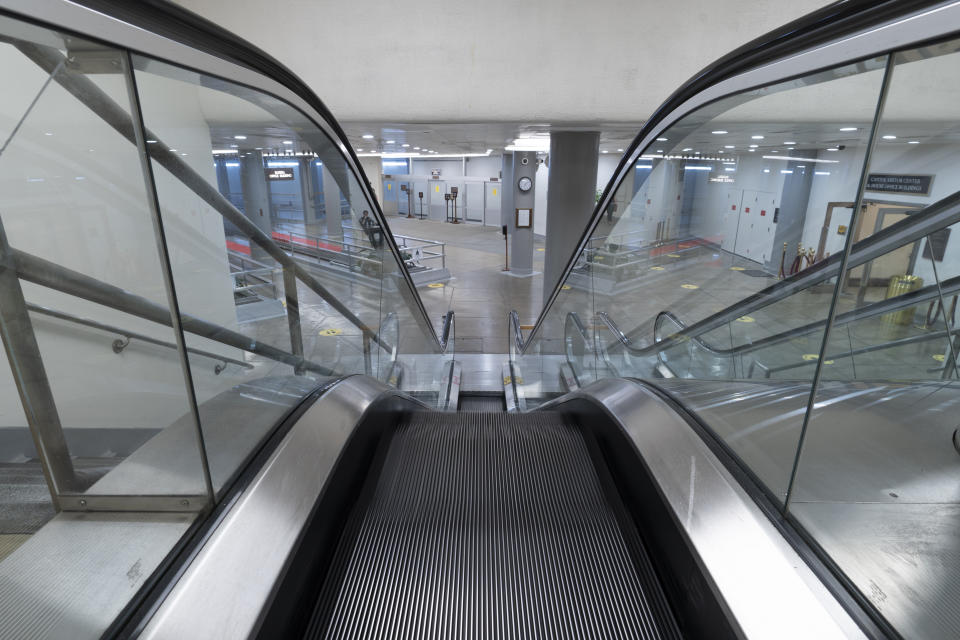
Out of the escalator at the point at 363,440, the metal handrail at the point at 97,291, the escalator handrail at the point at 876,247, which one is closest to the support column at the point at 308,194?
the escalator at the point at 363,440

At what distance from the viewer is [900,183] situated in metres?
1.54

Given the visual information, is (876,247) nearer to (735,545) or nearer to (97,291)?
(735,545)

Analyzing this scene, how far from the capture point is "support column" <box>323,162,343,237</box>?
3.73m

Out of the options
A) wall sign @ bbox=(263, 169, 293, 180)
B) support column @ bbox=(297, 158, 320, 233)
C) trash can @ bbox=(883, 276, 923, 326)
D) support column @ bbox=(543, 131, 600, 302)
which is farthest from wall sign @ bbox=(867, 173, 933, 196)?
support column @ bbox=(543, 131, 600, 302)

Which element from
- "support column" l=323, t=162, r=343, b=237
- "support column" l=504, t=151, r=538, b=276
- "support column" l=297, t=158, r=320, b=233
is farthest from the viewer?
Answer: "support column" l=504, t=151, r=538, b=276

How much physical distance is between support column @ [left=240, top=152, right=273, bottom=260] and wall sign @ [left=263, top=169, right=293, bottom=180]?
1.9 inches

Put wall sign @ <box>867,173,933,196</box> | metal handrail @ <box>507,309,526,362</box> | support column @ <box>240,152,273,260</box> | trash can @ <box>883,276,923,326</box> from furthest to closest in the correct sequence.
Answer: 1. metal handrail @ <box>507,309,526,362</box>
2. support column @ <box>240,152,273,260</box>
3. trash can @ <box>883,276,923,326</box>
4. wall sign @ <box>867,173,933,196</box>

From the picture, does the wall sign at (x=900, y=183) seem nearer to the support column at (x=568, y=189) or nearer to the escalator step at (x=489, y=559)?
the escalator step at (x=489, y=559)

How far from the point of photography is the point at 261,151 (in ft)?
9.17

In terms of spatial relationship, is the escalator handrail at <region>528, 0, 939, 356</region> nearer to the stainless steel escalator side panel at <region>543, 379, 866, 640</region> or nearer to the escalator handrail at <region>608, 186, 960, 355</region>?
the escalator handrail at <region>608, 186, 960, 355</region>

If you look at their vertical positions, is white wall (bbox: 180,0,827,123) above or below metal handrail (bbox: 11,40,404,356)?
above

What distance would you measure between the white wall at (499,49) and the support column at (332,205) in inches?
101

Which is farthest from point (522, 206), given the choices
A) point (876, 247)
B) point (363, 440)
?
point (876, 247)

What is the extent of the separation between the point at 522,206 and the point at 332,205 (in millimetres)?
11397
